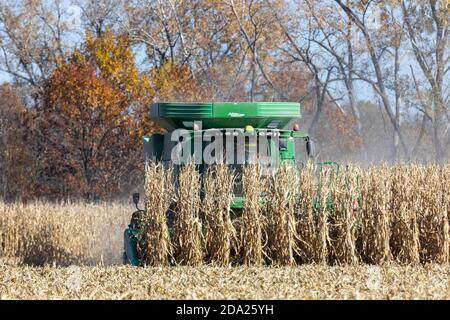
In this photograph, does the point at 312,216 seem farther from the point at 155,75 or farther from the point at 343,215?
the point at 155,75

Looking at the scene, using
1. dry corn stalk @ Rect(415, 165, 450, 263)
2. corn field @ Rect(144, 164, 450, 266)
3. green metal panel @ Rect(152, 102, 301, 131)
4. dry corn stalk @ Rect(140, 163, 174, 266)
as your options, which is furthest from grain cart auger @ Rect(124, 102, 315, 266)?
dry corn stalk @ Rect(415, 165, 450, 263)

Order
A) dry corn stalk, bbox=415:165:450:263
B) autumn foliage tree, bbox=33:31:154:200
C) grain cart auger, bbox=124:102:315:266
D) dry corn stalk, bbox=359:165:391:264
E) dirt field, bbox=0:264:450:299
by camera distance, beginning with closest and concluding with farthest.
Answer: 1. dirt field, bbox=0:264:450:299
2. dry corn stalk, bbox=359:165:391:264
3. dry corn stalk, bbox=415:165:450:263
4. grain cart auger, bbox=124:102:315:266
5. autumn foliage tree, bbox=33:31:154:200

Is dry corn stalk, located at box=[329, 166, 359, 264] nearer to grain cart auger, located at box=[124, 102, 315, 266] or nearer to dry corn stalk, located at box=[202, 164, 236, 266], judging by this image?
grain cart auger, located at box=[124, 102, 315, 266]

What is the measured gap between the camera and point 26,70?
144 ft

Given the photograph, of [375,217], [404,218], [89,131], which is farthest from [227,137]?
[89,131]

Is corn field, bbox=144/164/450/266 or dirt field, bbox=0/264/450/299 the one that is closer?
dirt field, bbox=0/264/450/299

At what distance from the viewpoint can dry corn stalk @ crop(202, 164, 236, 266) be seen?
1364cm

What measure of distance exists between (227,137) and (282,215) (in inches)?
62.0

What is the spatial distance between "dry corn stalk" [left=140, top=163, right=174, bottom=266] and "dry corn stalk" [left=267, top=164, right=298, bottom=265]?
5.17ft

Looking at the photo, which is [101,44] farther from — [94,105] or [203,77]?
[203,77]

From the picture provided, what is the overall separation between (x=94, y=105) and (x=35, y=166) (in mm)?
3662
